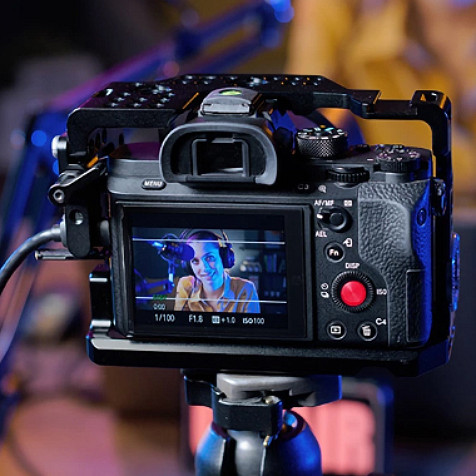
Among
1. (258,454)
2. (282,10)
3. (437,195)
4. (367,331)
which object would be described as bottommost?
(258,454)

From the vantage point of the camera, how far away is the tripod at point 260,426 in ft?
3.31

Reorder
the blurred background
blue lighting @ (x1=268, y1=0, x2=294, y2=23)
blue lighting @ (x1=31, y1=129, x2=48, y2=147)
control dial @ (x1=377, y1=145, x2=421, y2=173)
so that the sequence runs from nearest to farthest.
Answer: control dial @ (x1=377, y1=145, x2=421, y2=173) < blue lighting @ (x1=31, y1=129, x2=48, y2=147) < the blurred background < blue lighting @ (x1=268, y1=0, x2=294, y2=23)

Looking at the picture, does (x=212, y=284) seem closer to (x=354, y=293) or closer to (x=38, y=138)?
(x=354, y=293)

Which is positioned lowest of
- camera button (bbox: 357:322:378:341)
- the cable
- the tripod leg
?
the tripod leg

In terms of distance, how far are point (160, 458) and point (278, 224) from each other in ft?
3.36

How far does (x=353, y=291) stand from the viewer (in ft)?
3.12

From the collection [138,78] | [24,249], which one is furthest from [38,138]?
[24,249]

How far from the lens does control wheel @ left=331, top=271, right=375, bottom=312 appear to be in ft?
3.12

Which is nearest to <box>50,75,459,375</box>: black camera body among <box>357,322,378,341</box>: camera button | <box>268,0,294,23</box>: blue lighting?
<box>357,322,378,341</box>: camera button

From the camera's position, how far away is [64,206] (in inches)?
38.1

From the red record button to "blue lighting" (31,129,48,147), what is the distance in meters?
0.84

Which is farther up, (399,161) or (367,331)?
(399,161)

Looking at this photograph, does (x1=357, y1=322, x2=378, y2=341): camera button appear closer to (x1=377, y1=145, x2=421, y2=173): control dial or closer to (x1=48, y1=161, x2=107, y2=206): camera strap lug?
(x1=377, y1=145, x2=421, y2=173): control dial

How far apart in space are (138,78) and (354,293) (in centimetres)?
120
